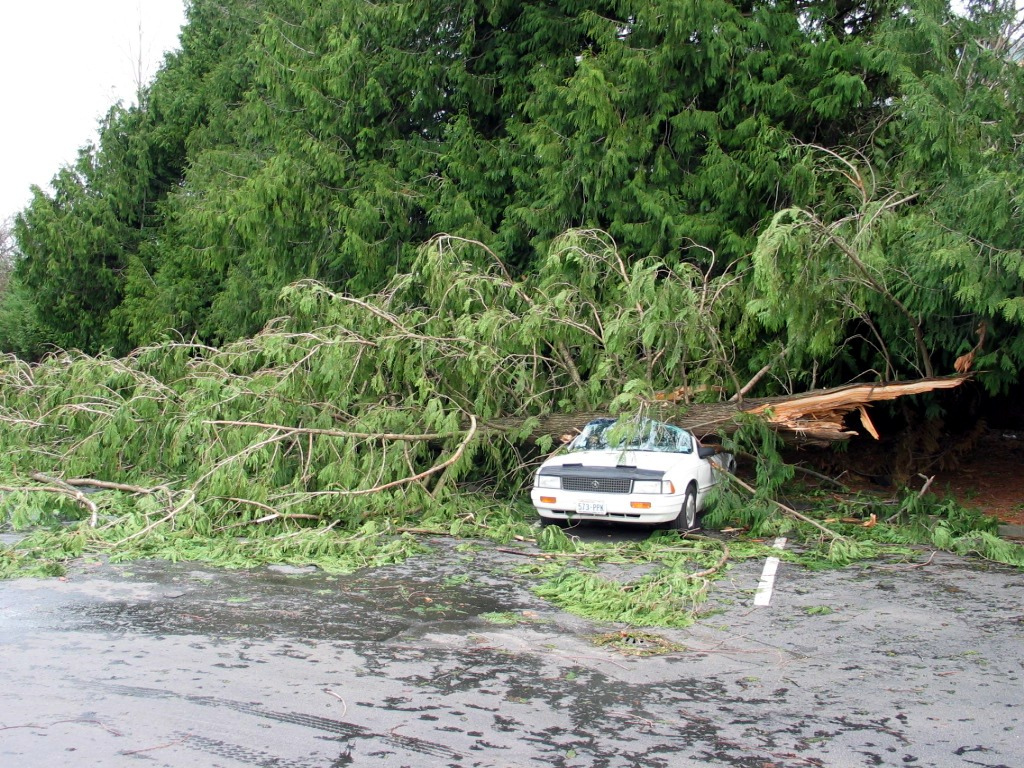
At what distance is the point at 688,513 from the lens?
31.1 ft

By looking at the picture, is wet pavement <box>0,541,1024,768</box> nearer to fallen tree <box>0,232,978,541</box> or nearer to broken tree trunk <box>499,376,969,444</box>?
fallen tree <box>0,232,978,541</box>

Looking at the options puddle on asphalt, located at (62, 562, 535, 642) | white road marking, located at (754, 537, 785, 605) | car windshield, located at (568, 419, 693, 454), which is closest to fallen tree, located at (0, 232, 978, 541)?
car windshield, located at (568, 419, 693, 454)

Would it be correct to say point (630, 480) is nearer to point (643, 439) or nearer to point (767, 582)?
point (643, 439)

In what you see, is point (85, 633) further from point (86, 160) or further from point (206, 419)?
point (86, 160)

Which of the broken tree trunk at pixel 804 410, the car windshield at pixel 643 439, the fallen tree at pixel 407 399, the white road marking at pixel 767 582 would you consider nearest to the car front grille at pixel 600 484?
the car windshield at pixel 643 439

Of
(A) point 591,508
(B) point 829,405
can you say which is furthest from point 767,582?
(B) point 829,405

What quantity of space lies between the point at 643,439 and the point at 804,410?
1917 mm

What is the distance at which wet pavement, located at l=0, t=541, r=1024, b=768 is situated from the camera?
13.4 ft

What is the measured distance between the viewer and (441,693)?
4.75 meters

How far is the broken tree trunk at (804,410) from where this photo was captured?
10.1m

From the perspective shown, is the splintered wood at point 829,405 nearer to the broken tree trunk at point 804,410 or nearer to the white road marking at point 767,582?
the broken tree trunk at point 804,410

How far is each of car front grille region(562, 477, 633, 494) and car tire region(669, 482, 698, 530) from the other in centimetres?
66

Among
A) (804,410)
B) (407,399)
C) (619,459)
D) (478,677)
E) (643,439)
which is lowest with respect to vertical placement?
(478,677)

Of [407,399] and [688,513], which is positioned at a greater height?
[407,399]
